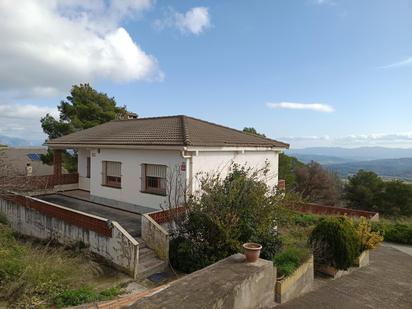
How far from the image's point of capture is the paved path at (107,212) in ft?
39.7

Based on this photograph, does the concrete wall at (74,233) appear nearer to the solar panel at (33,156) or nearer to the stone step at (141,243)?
the stone step at (141,243)

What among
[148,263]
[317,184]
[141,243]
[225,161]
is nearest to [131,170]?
[225,161]

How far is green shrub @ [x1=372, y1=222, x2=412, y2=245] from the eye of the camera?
55.1 feet

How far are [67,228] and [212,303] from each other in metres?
9.21

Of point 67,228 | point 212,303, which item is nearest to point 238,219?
point 212,303

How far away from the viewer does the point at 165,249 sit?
9820mm

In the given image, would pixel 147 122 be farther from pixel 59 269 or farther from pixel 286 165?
pixel 286 165

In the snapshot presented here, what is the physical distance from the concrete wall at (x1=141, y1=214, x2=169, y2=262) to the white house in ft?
7.23

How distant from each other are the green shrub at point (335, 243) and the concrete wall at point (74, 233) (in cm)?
582

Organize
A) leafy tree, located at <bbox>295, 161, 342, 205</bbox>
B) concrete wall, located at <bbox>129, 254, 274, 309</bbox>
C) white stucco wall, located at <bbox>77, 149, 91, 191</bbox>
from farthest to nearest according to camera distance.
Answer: leafy tree, located at <bbox>295, 161, 342, 205</bbox>
white stucco wall, located at <bbox>77, 149, 91, 191</bbox>
concrete wall, located at <bbox>129, 254, 274, 309</bbox>

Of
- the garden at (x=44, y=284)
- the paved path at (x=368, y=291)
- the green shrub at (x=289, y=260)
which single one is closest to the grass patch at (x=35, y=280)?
the garden at (x=44, y=284)

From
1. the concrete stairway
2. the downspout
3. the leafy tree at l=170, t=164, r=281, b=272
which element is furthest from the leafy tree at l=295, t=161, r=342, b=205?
the concrete stairway

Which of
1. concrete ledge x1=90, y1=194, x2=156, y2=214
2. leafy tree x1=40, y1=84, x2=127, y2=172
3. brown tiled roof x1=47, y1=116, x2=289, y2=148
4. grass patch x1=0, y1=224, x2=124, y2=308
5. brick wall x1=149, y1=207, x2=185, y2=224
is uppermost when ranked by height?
leafy tree x1=40, y1=84, x2=127, y2=172

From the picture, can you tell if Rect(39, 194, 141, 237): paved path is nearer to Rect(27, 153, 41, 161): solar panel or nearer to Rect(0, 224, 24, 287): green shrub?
Rect(0, 224, 24, 287): green shrub
